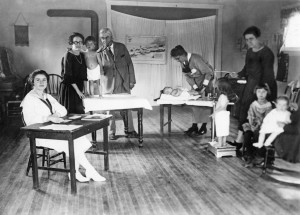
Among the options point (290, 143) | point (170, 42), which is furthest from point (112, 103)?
point (170, 42)

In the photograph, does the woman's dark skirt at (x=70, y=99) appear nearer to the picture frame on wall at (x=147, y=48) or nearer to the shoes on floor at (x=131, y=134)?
the shoes on floor at (x=131, y=134)

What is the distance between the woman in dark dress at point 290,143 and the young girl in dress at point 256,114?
1.15 ft

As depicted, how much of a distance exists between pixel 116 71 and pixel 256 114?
2.58 metres

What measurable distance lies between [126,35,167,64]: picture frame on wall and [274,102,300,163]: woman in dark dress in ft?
19.6

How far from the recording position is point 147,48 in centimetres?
941

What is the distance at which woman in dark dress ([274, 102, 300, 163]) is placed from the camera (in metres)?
3.80

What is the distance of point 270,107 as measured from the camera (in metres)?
4.19

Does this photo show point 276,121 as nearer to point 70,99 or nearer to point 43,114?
point 43,114

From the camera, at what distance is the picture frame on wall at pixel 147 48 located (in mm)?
9297

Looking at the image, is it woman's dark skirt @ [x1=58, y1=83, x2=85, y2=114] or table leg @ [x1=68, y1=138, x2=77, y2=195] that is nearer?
table leg @ [x1=68, y1=138, x2=77, y2=195]

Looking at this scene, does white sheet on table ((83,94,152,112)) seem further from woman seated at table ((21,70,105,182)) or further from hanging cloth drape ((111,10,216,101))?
hanging cloth drape ((111,10,216,101))

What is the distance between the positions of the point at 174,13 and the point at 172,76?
1.73m

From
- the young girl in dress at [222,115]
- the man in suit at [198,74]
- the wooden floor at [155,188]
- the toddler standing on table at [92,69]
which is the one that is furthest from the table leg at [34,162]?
the man in suit at [198,74]

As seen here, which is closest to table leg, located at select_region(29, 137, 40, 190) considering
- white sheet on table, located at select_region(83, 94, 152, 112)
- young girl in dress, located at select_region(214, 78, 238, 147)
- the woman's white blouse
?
the woman's white blouse
